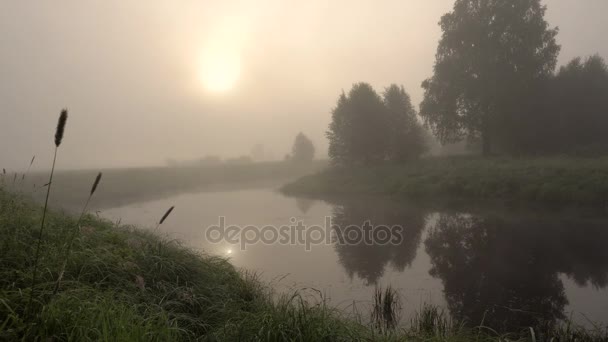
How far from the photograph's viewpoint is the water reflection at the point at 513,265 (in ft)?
21.5

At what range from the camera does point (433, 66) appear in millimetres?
28562

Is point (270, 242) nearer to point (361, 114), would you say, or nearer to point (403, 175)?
point (403, 175)

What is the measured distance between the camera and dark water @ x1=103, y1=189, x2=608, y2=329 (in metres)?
6.75

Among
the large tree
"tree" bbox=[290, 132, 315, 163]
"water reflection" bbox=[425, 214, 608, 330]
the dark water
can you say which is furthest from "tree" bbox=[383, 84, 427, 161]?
"tree" bbox=[290, 132, 315, 163]

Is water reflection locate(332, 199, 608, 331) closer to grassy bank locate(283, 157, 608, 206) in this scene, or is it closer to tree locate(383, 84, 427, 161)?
grassy bank locate(283, 157, 608, 206)

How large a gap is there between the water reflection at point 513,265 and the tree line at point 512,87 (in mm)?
13645

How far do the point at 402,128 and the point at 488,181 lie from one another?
41.7 ft

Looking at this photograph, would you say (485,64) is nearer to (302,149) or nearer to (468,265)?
(468,265)

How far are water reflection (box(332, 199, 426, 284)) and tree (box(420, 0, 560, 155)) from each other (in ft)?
35.3

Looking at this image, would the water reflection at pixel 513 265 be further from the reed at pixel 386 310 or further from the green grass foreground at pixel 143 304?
the reed at pixel 386 310

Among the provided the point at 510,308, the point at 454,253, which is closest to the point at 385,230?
the point at 454,253

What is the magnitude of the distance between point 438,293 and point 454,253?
11.1 ft

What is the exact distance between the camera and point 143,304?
14.5 ft

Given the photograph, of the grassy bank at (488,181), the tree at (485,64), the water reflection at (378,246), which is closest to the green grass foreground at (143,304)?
the water reflection at (378,246)
